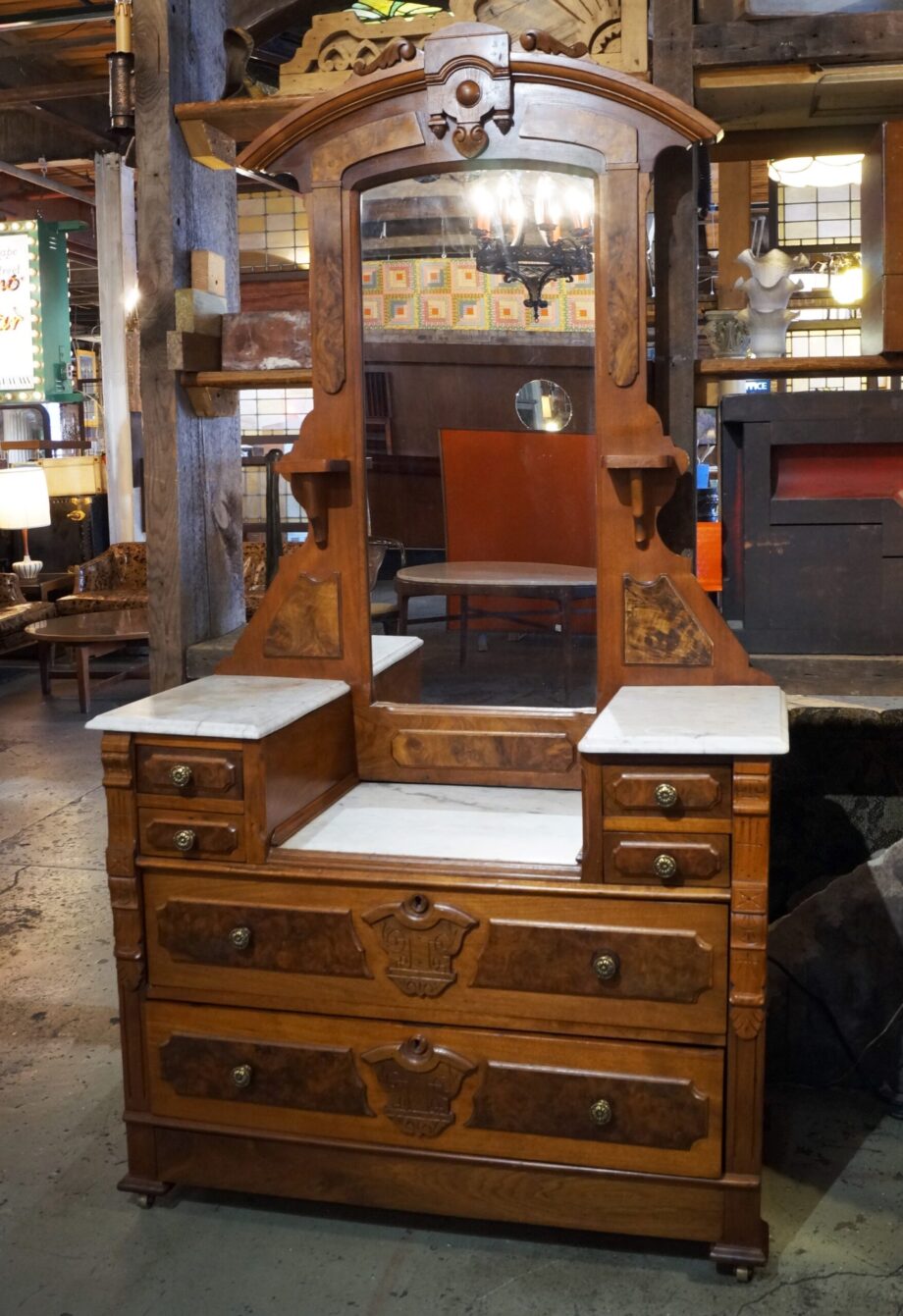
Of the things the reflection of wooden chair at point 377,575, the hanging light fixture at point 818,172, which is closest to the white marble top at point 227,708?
the reflection of wooden chair at point 377,575

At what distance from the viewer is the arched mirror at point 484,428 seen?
255 cm

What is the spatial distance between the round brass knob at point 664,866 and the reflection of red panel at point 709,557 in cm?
98

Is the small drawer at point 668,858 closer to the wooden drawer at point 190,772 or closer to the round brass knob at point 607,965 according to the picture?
the round brass knob at point 607,965

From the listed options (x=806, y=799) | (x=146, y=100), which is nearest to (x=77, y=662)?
(x=146, y=100)

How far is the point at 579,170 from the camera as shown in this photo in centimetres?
250

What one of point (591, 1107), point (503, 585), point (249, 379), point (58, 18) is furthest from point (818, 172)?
point (591, 1107)

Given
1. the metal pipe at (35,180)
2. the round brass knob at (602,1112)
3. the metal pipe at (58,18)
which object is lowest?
the round brass knob at (602,1112)

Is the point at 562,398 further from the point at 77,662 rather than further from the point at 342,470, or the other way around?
the point at 77,662

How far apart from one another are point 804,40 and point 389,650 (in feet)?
5.16

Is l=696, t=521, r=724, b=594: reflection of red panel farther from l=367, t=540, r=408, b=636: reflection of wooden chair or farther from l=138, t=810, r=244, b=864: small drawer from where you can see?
l=138, t=810, r=244, b=864: small drawer

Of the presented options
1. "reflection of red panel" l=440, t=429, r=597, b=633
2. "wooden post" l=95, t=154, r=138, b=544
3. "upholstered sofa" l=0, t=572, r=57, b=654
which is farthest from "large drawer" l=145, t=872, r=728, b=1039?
"wooden post" l=95, t=154, r=138, b=544

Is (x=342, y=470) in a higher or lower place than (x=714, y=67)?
lower

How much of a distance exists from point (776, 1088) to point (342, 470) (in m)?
1.68

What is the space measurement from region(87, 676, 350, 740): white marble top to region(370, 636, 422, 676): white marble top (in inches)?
3.3
